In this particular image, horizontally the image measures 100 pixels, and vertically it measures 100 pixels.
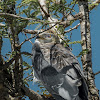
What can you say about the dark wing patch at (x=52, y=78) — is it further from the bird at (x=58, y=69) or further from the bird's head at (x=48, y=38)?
the bird's head at (x=48, y=38)

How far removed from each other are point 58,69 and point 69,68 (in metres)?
0.13

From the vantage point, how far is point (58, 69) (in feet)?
8.00

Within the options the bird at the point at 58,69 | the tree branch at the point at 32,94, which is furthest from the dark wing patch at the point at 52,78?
the tree branch at the point at 32,94

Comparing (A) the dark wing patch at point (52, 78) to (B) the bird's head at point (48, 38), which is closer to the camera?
(A) the dark wing patch at point (52, 78)

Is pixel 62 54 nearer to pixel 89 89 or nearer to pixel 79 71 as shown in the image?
pixel 79 71

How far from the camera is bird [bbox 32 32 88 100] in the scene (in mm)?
2326

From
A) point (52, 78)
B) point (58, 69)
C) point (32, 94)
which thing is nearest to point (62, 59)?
point (58, 69)

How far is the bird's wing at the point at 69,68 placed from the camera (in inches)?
91.0

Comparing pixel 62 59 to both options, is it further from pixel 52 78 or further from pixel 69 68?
pixel 52 78

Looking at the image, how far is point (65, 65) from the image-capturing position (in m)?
2.44

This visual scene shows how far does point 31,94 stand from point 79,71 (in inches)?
25.2

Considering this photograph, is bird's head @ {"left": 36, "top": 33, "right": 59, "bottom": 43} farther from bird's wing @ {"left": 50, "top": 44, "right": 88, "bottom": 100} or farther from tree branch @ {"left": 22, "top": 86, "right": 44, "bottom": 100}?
tree branch @ {"left": 22, "top": 86, "right": 44, "bottom": 100}

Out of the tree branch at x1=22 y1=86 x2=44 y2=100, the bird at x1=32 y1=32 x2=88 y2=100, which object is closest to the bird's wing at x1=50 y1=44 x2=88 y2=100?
the bird at x1=32 y1=32 x2=88 y2=100

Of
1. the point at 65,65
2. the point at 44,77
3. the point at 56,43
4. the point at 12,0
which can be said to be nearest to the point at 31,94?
the point at 44,77
